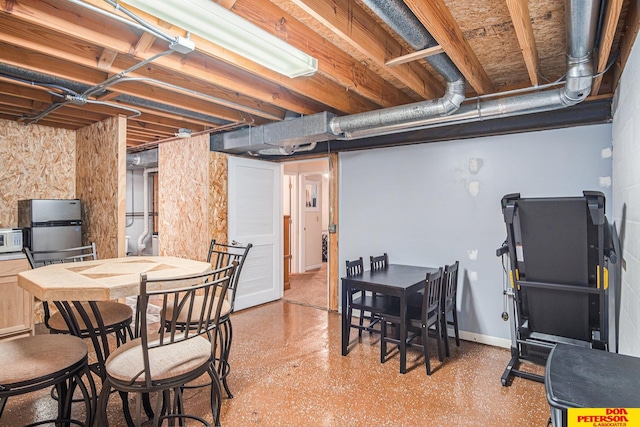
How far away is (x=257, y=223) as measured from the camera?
193 inches

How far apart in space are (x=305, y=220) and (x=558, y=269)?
5.34 metres

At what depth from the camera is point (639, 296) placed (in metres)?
1.76

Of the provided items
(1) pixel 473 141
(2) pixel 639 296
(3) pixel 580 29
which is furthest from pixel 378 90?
(2) pixel 639 296

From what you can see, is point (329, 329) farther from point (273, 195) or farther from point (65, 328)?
point (65, 328)

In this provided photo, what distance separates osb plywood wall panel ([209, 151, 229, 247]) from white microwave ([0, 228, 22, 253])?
191 cm

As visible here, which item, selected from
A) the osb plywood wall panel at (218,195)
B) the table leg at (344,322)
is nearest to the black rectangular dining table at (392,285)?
the table leg at (344,322)

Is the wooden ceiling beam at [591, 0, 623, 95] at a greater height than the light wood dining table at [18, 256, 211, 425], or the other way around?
the wooden ceiling beam at [591, 0, 623, 95]

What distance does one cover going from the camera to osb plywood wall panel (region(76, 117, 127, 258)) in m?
3.80

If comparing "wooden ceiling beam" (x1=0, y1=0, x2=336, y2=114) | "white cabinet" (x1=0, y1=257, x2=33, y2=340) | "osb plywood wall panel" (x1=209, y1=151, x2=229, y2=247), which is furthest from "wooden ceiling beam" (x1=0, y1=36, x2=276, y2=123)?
"white cabinet" (x1=0, y1=257, x2=33, y2=340)

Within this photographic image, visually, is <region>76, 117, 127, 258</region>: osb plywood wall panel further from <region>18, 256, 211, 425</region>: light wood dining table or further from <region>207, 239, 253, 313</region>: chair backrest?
<region>18, 256, 211, 425</region>: light wood dining table

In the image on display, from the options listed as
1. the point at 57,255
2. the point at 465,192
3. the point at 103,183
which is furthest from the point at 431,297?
the point at 57,255

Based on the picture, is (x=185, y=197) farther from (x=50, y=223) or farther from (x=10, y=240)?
(x=10, y=240)

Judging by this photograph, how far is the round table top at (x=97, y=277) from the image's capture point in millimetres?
1731

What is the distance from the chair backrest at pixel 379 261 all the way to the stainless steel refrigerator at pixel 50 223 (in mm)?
3455
